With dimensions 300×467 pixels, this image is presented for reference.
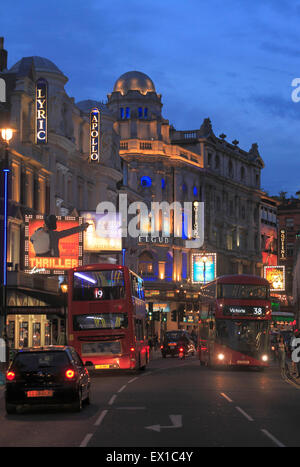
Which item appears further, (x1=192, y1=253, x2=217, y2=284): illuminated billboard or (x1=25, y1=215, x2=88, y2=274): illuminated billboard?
(x1=192, y1=253, x2=217, y2=284): illuminated billboard

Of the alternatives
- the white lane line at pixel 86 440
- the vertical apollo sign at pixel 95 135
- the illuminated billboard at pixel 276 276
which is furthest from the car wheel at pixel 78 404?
the illuminated billboard at pixel 276 276

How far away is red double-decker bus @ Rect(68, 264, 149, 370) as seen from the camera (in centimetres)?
3556

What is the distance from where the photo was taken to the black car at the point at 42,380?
2003cm

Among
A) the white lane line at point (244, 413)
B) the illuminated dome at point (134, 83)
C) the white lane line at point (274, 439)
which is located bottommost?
the white lane line at point (244, 413)

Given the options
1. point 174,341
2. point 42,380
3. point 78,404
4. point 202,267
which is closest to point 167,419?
point 78,404

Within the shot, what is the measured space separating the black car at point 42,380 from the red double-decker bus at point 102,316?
48.9 feet

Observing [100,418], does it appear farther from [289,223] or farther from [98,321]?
[289,223]

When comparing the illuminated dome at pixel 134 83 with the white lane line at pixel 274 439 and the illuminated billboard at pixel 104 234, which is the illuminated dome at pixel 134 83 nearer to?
the illuminated billboard at pixel 104 234

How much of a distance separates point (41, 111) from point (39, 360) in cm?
3310

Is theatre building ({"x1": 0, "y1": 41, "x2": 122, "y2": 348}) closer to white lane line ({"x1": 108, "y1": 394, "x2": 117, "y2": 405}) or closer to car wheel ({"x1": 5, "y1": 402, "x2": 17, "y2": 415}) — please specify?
white lane line ({"x1": 108, "y1": 394, "x2": 117, "y2": 405})

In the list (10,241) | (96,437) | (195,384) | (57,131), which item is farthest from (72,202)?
(96,437)

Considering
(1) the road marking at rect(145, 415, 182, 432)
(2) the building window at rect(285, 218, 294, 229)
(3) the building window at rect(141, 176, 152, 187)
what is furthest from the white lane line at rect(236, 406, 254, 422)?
(2) the building window at rect(285, 218, 294, 229)

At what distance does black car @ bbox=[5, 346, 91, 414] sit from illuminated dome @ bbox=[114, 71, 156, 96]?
83.8 m

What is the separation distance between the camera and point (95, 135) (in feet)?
210
